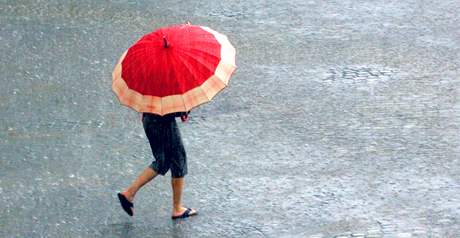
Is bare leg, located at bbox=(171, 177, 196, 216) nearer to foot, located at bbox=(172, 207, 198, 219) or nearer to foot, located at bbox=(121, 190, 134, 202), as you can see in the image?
foot, located at bbox=(172, 207, 198, 219)

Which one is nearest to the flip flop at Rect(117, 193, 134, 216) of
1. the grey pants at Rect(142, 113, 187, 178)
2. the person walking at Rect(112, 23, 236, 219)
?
the grey pants at Rect(142, 113, 187, 178)

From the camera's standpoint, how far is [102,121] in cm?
959

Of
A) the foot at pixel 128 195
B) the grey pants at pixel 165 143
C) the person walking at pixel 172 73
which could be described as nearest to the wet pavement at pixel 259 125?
the foot at pixel 128 195

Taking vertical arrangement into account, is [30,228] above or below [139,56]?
below

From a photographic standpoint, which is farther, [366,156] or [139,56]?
[366,156]

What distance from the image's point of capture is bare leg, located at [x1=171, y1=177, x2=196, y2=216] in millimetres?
7910

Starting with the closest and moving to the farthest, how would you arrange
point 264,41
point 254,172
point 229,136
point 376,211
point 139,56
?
point 139,56, point 376,211, point 254,172, point 229,136, point 264,41

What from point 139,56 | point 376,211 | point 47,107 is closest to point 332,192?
point 376,211

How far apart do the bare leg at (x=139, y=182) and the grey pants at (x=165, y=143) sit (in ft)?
0.17

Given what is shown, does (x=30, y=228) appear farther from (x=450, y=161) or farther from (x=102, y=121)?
(x=450, y=161)

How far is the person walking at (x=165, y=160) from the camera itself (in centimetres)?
777

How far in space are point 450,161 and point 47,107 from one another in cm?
384

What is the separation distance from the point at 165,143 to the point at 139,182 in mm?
415

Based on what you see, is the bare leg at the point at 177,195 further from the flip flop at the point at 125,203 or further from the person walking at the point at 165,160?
the flip flop at the point at 125,203
